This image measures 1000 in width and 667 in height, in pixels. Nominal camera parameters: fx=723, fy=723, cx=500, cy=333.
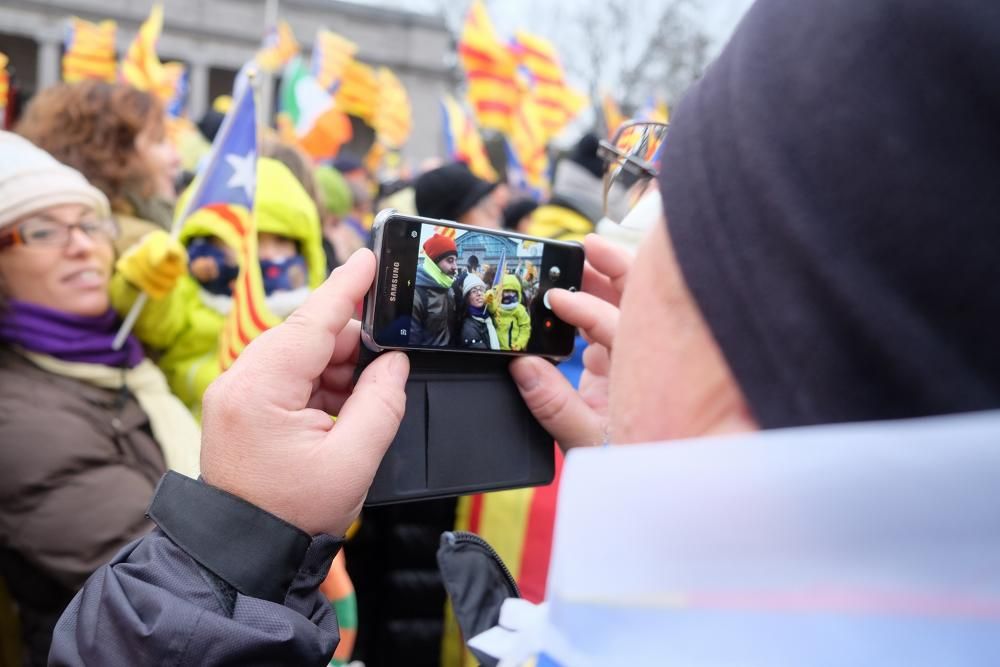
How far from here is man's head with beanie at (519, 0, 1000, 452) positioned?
19.1 inches

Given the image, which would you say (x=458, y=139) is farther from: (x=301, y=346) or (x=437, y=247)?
(x=301, y=346)

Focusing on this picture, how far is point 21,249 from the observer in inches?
77.8

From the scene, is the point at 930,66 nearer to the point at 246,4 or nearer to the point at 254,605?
the point at 254,605

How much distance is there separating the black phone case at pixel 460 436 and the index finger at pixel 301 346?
0.11 meters

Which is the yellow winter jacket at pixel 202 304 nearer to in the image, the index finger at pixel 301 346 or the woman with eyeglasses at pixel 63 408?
the woman with eyeglasses at pixel 63 408

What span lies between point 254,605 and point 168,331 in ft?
6.46

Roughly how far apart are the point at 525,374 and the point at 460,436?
0.16 metres

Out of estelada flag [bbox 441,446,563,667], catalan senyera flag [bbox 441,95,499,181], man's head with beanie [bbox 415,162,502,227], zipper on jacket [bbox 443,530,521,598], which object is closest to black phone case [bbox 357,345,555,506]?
zipper on jacket [bbox 443,530,521,598]

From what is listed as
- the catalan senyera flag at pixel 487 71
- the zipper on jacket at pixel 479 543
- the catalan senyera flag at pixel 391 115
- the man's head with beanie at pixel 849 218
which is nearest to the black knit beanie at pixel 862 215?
the man's head with beanie at pixel 849 218

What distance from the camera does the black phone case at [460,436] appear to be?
108 centimetres

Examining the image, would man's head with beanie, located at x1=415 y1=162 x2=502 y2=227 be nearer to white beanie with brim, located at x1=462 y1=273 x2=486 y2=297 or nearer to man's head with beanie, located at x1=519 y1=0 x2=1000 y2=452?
white beanie with brim, located at x1=462 y1=273 x2=486 y2=297

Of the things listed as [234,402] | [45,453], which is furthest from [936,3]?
[45,453]

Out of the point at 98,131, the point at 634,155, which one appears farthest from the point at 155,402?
the point at 634,155

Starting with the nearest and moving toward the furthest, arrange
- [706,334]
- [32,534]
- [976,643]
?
1. [976,643]
2. [706,334]
3. [32,534]
